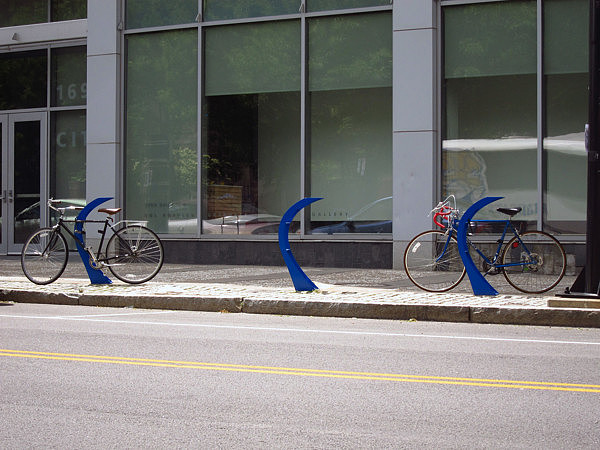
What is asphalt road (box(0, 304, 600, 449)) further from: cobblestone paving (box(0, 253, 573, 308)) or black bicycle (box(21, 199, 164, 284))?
black bicycle (box(21, 199, 164, 284))

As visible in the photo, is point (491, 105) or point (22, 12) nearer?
point (491, 105)

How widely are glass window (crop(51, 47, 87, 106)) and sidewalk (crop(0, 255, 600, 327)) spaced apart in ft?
20.3

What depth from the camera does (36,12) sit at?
20.1m

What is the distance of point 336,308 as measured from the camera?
1041 cm

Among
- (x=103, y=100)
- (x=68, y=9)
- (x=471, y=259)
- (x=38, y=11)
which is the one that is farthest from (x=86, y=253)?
(x=38, y=11)

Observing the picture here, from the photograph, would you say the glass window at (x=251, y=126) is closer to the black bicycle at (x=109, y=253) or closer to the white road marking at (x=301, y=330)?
the black bicycle at (x=109, y=253)

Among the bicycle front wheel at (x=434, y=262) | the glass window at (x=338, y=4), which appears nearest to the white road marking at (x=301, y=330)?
the bicycle front wheel at (x=434, y=262)

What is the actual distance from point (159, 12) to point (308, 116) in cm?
379

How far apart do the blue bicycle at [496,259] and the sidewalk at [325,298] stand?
19cm

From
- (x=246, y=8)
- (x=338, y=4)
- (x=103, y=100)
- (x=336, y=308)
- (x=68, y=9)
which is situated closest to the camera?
(x=336, y=308)

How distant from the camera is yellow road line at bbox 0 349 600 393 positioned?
20.4ft

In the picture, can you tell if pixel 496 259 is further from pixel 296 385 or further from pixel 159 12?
pixel 159 12

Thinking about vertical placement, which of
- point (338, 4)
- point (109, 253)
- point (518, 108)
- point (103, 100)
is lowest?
point (109, 253)

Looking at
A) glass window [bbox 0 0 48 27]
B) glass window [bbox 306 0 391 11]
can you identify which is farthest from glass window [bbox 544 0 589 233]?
glass window [bbox 0 0 48 27]
